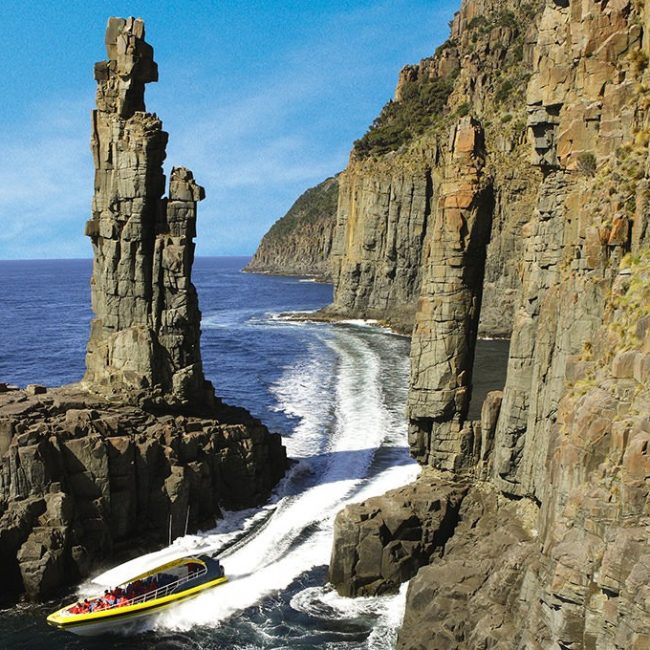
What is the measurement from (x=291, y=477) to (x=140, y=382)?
11339 millimetres

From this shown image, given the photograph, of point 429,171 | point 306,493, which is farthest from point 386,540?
point 429,171

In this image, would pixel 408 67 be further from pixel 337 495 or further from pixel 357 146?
pixel 337 495

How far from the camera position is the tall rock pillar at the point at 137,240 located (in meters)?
45.7

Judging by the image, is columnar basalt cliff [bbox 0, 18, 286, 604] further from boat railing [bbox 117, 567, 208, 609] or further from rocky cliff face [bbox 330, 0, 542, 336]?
rocky cliff face [bbox 330, 0, 542, 336]

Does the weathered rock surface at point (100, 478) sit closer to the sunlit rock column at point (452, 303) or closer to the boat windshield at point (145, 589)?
the boat windshield at point (145, 589)


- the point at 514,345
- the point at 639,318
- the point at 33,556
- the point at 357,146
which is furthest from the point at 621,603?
the point at 357,146

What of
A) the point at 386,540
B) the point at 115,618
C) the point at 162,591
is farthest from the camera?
the point at 386,540

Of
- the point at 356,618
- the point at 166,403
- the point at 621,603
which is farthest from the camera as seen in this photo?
the point at 166,403

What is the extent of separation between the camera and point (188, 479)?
139ft

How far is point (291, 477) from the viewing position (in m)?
50.3

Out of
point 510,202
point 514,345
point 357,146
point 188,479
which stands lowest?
point 188,479

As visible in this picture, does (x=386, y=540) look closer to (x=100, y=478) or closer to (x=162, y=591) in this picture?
(x=162, y=591)

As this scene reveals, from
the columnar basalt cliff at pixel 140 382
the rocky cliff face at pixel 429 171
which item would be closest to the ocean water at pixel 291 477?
the columnar basalt cliff at pixel 140 382

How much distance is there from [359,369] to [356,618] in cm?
5245
